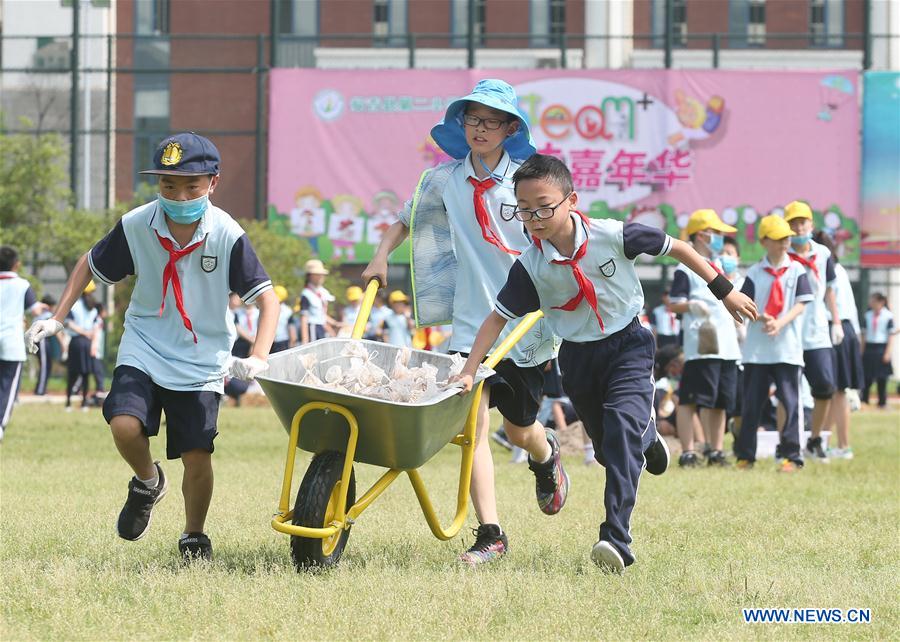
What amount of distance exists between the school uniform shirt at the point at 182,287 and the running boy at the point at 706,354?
5.91 metres

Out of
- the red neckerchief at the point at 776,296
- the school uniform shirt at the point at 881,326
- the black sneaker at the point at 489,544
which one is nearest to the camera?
the black sneaker at the point at 489,544

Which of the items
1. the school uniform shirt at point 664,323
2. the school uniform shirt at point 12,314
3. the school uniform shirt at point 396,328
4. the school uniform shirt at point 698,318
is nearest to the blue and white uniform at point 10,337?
the school uniform shirt at point 12,314

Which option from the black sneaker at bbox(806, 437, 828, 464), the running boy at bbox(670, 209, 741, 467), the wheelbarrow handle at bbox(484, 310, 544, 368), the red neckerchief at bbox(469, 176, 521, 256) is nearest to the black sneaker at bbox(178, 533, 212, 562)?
the wheelbarrow handle at bbox(484, 310, 544, 368)

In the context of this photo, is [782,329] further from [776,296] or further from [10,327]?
[10,327]

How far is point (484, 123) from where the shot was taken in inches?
252

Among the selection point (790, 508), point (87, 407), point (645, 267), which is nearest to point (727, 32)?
point (645, 267)

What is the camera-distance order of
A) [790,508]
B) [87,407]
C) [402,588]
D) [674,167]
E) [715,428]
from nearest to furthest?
[402,588], [790,508], [715,428], [87,407], [674,167]

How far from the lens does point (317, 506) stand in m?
5.59

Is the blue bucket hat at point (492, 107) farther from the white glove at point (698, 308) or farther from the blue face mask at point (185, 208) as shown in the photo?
the white glove at point (698, 308)

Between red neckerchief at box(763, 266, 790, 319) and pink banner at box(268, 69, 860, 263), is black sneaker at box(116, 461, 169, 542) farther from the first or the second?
pink banner at box(268, 69, 860, 263)

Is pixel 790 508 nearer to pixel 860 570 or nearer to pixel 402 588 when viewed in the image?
pixel 860 570

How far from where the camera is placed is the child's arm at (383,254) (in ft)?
21.2

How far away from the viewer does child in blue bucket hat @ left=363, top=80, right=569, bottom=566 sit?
6.44 m

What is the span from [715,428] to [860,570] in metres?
5.79
